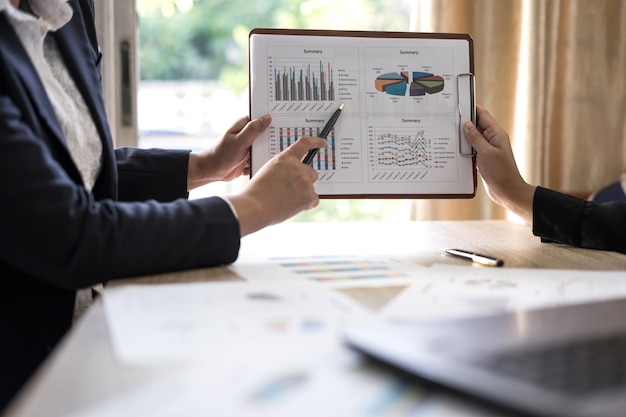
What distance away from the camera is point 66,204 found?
844mm

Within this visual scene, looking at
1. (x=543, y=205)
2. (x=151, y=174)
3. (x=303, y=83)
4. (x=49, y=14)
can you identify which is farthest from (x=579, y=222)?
(x=49, y=14)

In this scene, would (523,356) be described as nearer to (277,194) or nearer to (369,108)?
(277,194)

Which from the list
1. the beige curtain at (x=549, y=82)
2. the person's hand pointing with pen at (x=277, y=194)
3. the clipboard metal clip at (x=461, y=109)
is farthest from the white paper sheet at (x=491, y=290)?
the beige curtain at (x=549, y=82)

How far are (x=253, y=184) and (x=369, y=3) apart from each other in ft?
10.3

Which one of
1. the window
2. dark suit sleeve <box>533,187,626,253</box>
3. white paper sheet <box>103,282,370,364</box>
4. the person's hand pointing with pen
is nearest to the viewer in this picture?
white paper sheet <box>103,282,370,364</box>

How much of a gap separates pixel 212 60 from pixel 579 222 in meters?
4.80

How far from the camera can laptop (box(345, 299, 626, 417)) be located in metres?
0.45

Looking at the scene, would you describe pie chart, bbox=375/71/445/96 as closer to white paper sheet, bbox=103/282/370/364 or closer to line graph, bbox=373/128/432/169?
line graph, bbox=373/128/432/169

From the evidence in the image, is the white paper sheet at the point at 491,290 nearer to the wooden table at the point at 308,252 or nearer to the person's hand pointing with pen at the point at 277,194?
the wooden table at the point at 308,252

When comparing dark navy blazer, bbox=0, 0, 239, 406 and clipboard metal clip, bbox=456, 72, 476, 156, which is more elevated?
clipboard metal clip, bbox=456, 72, 476, 156

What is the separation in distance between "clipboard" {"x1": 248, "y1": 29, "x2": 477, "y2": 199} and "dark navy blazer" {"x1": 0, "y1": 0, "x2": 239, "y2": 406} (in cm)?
34

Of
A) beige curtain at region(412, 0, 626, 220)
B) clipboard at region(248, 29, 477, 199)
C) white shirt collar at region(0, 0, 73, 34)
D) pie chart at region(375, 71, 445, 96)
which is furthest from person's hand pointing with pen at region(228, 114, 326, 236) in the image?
beige curtain at region(412, 0, 626, 220)

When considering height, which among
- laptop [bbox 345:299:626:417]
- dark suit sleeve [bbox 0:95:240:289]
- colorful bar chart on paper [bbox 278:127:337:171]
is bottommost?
laptop [bbox 345:299:626:417]

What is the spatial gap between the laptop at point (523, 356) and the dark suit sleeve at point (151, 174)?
831 mm
